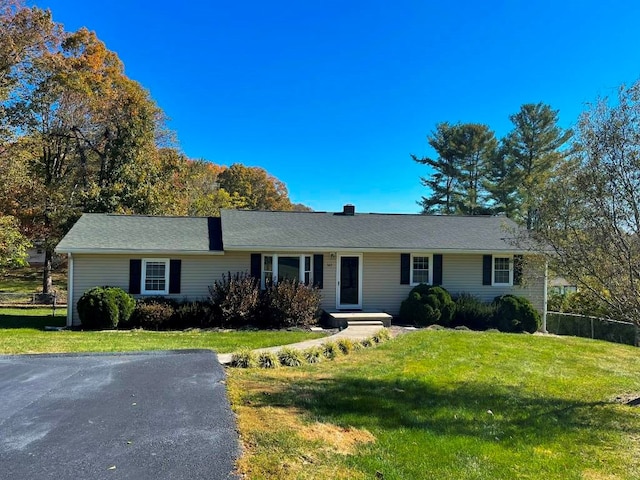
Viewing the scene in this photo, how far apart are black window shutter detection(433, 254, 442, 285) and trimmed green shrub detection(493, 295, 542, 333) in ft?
7.33

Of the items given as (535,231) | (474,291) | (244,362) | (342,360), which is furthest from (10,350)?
(474,291)

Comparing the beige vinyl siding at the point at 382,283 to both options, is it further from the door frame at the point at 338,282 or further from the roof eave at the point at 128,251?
the roof eave at the point at 128,251

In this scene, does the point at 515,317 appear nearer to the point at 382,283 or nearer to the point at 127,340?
the point at 382,283

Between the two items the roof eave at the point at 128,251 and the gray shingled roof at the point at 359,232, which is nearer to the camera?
the roof eave at the point at 128,251

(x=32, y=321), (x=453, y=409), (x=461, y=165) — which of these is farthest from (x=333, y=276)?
(x=461, y=165)

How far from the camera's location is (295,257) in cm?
1641

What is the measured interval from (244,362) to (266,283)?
6.99 metres

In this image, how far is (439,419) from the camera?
5.67 metres

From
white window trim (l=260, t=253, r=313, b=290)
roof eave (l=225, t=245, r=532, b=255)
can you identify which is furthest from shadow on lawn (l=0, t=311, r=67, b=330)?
white window trim (l=260, t=253, r=313, b=290)

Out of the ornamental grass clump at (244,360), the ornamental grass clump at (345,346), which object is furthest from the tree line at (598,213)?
the ornamental grass clump at (244,360)

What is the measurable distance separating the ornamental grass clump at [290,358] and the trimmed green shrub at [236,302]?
523 centimetres

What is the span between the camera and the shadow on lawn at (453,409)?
541 cm

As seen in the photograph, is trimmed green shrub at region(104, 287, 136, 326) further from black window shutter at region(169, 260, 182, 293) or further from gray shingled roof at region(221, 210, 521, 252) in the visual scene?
gray shingled roof at region(221, 210, 521, 252)

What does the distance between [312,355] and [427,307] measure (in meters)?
6.97
